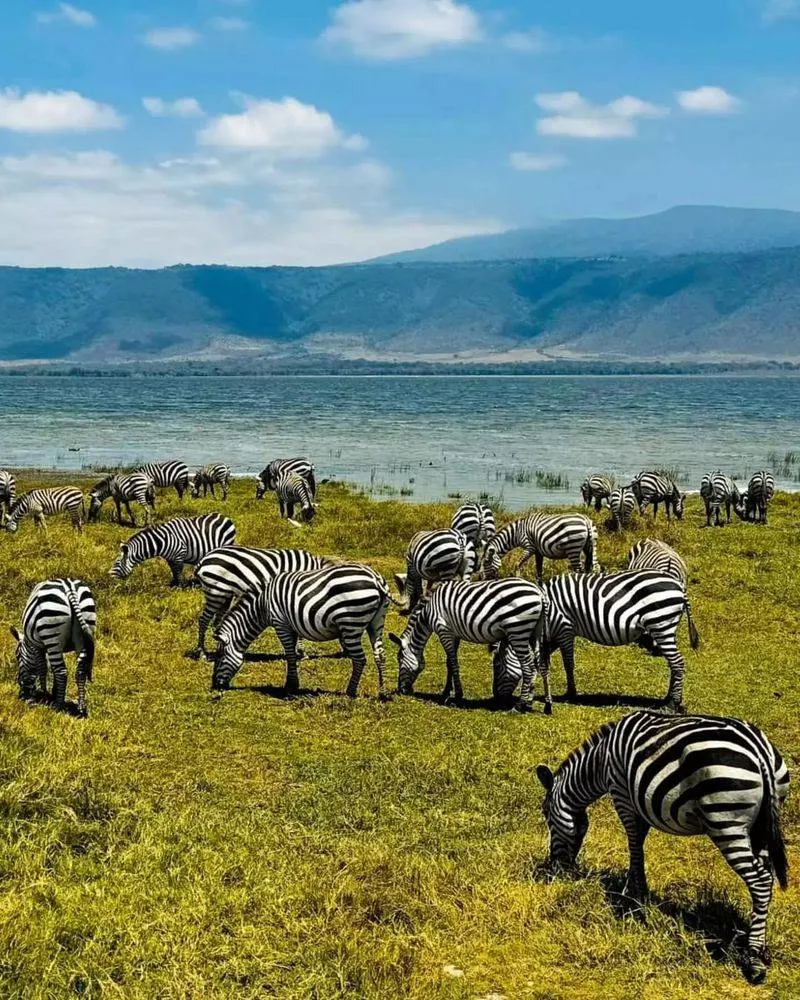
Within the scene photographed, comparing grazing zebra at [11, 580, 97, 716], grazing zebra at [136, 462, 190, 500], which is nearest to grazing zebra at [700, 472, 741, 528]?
grazing zebra at [136, 462, 190, 500]

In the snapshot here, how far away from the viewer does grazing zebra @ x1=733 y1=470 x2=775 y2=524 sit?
30750 millimetres

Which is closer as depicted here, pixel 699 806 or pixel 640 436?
pixel 699 806

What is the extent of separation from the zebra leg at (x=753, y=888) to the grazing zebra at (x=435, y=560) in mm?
12107

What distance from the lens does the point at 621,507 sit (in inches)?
1126

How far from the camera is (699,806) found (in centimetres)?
748

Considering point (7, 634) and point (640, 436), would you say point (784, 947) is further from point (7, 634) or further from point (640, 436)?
point (640, 436)

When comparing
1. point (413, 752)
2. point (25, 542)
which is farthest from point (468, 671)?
point (25, 542)

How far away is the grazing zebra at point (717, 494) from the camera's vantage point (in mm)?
30188

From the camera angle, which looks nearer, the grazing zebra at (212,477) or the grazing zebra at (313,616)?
the grazing zebra at (313,616)

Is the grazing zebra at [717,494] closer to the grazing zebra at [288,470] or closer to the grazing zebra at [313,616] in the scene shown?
the grazing zebra at [288,470]

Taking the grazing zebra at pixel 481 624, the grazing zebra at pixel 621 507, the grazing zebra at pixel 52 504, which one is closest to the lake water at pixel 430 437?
the grazing zebra at pixel 621 507

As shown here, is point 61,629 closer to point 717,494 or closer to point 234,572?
point 234,572

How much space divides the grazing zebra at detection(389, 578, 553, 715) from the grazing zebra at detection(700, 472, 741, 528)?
56.4 feet

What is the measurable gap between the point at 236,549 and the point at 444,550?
4.24 meters
